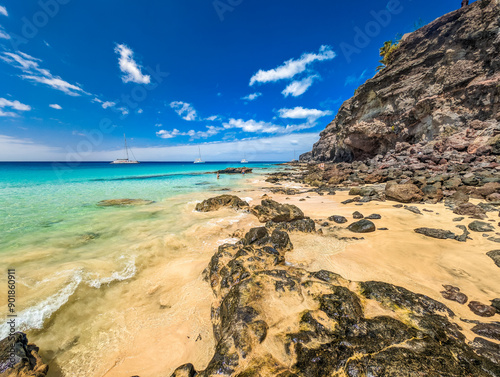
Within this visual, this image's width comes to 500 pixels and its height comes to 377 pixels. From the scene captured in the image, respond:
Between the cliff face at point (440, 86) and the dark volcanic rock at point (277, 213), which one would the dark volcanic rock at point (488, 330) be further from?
the cliff face at point (440, 86)

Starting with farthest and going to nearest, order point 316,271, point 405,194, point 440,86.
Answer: point 440,86 < point 405,194 < point 316,271

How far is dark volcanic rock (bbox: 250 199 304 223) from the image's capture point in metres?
7.89

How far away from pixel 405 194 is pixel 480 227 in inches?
158

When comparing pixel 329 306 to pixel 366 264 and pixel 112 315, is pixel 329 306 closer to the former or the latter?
pixel 366 264

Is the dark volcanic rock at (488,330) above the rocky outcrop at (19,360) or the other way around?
the other way around

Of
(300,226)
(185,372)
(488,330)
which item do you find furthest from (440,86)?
(185,372)

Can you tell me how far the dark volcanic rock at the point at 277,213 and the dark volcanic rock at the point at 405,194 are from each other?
556 centimetres

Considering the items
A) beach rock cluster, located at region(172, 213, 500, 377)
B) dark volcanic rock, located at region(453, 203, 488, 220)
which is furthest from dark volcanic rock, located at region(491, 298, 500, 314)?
dark volcanic rock, located at region(453, 203, 488, 220)

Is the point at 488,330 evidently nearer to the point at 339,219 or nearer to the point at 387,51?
the point at 339,219

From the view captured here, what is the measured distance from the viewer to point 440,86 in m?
22.3

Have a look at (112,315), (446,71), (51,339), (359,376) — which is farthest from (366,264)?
(446,71)

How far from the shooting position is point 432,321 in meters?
2.36

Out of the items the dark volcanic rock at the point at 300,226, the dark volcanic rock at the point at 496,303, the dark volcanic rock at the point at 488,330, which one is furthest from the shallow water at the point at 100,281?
the dark volcanic rock at the point at 496,303

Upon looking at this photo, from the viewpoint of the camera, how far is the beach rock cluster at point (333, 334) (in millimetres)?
1769
